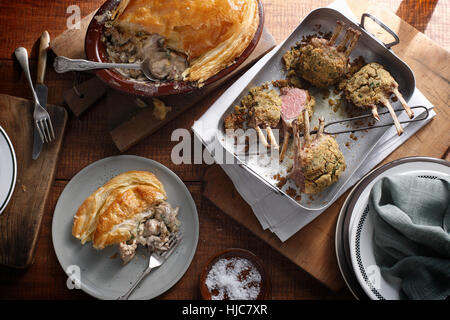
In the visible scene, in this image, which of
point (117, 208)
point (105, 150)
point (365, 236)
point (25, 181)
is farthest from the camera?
point (105, 150)

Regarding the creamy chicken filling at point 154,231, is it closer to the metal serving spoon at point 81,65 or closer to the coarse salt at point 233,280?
the coarse salt at point 233,280

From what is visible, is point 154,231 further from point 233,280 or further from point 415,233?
point 415,233

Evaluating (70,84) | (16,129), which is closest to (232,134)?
(70,84)

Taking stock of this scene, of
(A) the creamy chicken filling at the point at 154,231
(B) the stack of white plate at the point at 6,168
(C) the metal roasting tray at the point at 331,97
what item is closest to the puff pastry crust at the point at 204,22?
(C) the metal roasting tray at the point at 331,97

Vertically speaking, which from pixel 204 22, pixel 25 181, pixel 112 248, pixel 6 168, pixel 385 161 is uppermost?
pixel 204 22

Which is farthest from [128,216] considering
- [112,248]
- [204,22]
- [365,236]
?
[365,236]
